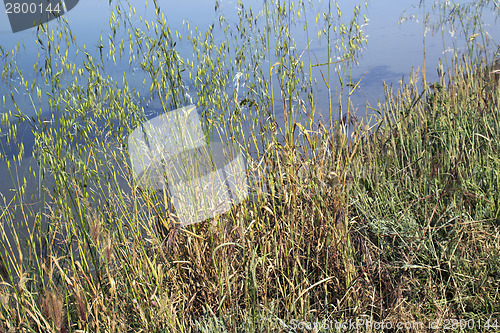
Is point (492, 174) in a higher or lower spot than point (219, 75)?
lower

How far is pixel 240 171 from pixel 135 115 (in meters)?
0.52

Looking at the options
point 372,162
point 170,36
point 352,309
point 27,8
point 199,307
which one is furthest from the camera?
point 372,162

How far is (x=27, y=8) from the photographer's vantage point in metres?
1.97

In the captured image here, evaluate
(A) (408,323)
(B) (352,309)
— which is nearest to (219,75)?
(B) (352,309)

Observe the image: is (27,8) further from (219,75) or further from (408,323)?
(408,323)
